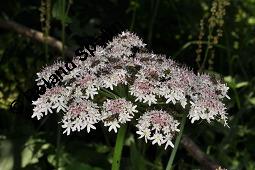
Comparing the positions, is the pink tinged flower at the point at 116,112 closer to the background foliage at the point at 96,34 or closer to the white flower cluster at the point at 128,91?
the white flower cluster at the point at 128,91

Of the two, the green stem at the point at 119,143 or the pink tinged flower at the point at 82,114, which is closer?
the pink tinged flower at the point at 82,114

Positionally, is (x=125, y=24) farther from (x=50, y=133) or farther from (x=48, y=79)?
(x=48, y=79)

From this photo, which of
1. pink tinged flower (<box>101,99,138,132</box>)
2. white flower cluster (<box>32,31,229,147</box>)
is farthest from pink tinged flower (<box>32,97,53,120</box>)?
pink tinged flower (<box>101,99,138,132</box>)

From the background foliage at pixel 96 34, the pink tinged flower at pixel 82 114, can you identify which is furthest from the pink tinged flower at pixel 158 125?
the background foliage at pixel 96 34

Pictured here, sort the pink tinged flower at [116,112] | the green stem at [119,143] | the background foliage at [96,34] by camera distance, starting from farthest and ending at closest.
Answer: the background foliage at [96,34] → the green stem at [119,143] → the pink tinged flower at [116,112]

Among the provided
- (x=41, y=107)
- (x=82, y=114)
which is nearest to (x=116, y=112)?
(x=82, y=114)

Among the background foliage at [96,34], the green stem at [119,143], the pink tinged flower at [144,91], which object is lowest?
the green stem at [119,143]

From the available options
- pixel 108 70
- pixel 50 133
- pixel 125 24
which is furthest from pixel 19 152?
pixel 108 70

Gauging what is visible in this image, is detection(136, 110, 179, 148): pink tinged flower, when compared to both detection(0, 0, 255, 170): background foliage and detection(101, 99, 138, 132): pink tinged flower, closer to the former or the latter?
detection(101, 99, 138, 132): pink tinged flower

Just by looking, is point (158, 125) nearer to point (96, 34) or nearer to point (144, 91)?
point (144, 91)
